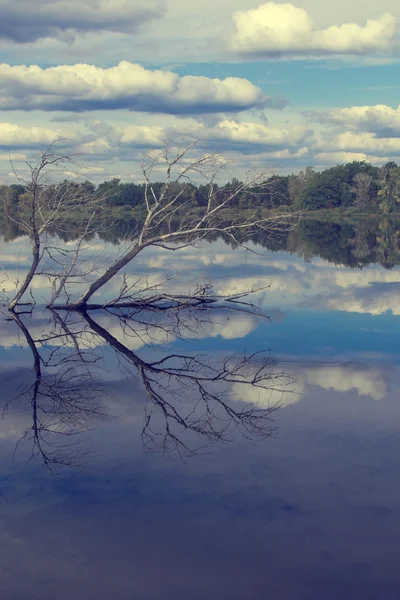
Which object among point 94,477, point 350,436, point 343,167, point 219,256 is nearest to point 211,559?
point 94,477

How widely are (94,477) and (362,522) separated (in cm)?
326

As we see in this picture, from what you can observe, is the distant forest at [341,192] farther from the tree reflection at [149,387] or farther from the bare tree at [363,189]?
the tree reflection at [149,387]

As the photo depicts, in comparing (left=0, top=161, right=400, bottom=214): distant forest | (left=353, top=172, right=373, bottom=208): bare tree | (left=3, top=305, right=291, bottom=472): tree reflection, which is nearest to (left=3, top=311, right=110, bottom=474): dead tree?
(left=3, top=305, right=291, bottom=472): tree reflection

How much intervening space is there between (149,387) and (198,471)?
3957 mm

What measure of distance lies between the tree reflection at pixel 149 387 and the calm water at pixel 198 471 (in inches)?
2.0

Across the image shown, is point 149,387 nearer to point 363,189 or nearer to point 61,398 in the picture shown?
point 61,398

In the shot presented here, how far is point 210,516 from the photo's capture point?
293 inches

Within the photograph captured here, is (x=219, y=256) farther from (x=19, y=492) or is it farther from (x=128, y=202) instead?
(x=128, y=202)

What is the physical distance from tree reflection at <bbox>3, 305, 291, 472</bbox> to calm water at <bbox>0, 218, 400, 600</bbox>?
2.0 inches

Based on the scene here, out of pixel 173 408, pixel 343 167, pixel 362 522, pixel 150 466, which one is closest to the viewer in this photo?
pixel 362 522

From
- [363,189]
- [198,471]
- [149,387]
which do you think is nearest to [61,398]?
[149,387]

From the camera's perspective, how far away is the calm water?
6367mm

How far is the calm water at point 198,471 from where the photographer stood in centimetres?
637

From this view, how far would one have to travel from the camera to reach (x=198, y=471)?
28.4ft
